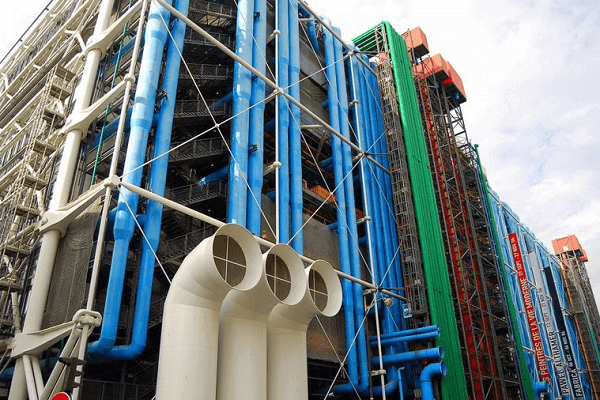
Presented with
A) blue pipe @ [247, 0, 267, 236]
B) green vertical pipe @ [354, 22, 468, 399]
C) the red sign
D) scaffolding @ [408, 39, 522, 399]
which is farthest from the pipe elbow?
the red sign

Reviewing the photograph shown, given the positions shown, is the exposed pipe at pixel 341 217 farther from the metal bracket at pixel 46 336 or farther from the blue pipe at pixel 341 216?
the metal bracket at pixel 46 336

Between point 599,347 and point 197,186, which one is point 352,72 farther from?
point 599,347

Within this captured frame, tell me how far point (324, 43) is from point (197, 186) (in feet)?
46.5

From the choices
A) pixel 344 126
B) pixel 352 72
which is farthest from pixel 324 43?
pixel 344 126

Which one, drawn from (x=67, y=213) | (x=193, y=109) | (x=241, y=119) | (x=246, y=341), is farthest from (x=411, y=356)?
(x=67, y=213)

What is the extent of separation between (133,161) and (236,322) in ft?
21.1

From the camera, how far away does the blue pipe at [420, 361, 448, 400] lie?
2122cm

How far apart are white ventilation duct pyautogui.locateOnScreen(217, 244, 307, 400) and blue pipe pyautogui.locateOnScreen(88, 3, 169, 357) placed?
3.35 m

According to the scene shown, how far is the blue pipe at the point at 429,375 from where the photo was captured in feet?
69.6

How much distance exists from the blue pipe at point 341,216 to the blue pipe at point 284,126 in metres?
3.50

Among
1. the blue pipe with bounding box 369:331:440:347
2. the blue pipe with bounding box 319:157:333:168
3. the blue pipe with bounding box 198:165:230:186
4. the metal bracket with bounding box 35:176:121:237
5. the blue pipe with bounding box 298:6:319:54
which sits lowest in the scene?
the blue pipe with bounding box 369:331:440:347

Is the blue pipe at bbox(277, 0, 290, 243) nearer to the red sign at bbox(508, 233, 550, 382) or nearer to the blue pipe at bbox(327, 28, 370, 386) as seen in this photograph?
the blue pipe at bbox(327, 28, 370, 386)

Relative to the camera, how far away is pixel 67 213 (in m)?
16.0

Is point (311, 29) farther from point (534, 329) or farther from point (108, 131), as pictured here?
point (534, 329)
